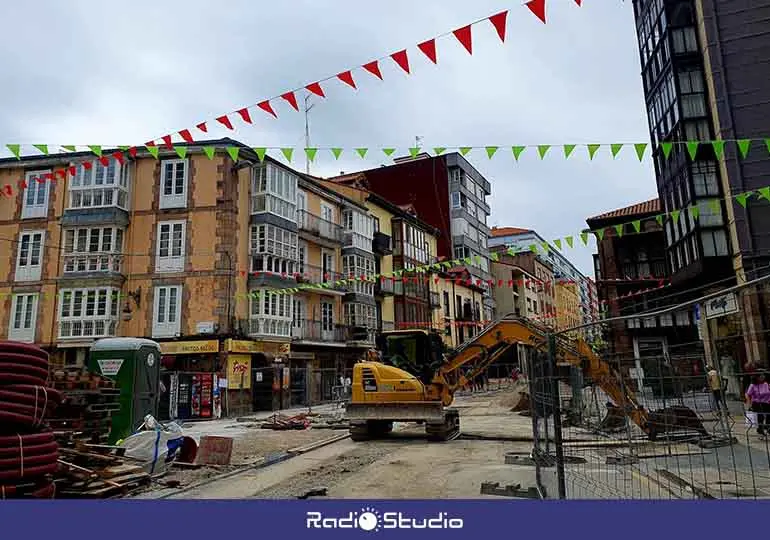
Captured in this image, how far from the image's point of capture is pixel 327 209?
3459cm

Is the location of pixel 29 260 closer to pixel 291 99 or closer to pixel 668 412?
pixel 291 99

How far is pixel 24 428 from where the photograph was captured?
6.07 m

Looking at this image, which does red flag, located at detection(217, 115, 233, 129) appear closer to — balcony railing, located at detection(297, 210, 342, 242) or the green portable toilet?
the green portable toilet

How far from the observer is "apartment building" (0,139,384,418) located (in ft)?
84.3

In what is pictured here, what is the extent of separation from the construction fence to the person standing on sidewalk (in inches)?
0.4

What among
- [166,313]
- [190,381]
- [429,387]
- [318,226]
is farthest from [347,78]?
[318,226]

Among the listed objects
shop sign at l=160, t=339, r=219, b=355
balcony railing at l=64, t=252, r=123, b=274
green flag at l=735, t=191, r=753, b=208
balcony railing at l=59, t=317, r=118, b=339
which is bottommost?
shop sign at l=160, t=339, r=219, b=355

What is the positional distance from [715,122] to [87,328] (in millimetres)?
29404

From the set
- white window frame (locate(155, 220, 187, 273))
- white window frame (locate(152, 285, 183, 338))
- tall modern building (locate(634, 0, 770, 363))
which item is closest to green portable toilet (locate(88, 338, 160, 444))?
white window frame (locate(152, 285, 183, 338))

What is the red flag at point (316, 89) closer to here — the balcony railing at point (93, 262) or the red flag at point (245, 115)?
the red flag at point (245, 115)

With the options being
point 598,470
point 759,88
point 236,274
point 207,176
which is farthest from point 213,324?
point 759,88

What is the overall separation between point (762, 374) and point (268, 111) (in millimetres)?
8283

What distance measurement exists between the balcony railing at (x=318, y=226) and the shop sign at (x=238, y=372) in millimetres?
8565
